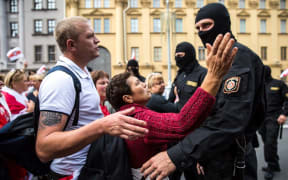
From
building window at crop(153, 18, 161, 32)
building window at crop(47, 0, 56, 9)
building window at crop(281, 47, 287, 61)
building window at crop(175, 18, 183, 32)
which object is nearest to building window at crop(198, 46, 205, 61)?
building window at crop(175, 18, 183, 32)

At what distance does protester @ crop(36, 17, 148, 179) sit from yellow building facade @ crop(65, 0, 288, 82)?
29265 millimetres

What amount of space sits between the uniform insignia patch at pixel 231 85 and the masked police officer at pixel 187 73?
6.37 feet

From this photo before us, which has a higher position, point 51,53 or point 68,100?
point 51,53

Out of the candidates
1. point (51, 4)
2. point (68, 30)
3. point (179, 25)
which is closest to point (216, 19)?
point (68, 30)

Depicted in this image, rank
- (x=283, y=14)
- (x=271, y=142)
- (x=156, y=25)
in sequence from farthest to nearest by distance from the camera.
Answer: (x=283, y=14) → (x=156, y=25) → (x=271, y=142)

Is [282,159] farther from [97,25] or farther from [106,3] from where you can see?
[106,3]

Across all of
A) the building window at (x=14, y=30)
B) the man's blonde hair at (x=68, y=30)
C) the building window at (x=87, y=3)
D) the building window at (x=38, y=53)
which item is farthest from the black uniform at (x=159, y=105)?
the building window at (x=14, y=30)

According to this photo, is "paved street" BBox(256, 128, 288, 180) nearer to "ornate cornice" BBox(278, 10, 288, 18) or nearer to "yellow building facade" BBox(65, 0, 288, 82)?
"yellow building facade" BBox(65, 0, 288, 82)

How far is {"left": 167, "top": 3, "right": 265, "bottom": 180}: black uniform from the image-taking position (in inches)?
67.6

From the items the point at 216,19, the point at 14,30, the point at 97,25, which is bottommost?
the point at 216,19

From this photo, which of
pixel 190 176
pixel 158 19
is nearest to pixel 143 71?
pixel 158 19

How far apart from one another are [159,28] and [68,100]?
32.1m

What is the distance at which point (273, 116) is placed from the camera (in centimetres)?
590

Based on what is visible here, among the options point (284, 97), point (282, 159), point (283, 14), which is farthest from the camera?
point (283, 14)
